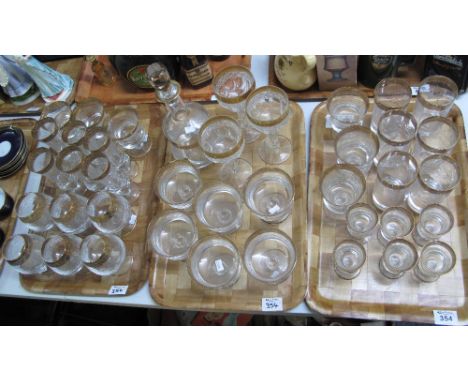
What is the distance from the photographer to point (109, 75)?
1.41 metres

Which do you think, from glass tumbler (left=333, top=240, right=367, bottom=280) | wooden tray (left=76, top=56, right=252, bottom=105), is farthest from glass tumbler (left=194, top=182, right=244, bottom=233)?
wooden tray (left=76, top=56, right=252, bottom=105)

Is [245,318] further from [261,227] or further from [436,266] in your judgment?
[436,266]

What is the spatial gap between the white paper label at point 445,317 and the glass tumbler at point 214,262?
A: 457 millimetres

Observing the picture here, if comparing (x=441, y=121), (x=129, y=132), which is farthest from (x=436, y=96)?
(x=129, y=132)

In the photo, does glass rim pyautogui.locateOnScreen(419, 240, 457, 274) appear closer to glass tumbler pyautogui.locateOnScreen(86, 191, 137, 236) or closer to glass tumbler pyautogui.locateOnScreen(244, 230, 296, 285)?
glass tumbler pyautogui.locateOnScreen(244, 230, 296, 285)

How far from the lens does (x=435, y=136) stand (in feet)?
3.48

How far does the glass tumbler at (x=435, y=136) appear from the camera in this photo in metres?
1.02

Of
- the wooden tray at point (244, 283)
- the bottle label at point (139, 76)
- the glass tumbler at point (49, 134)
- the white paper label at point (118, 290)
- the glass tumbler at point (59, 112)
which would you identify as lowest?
the white paper label at point (118, 290)

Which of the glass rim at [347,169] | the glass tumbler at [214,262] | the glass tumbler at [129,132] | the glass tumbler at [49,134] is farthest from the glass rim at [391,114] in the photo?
the glass tumbler at [49,134]

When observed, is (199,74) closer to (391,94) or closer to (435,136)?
(391,94)

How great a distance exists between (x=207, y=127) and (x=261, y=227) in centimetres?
30

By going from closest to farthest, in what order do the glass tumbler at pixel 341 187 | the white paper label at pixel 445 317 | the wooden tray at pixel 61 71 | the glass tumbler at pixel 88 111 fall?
the white paper label at pixel 445 317 → the glass tumbler at pixel 341 187 → the glass tumbler at pixel 88 111 → the wooden tray at pixel 61 71

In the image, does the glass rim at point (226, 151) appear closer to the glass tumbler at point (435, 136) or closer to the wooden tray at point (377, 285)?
the wooden tray at point (377, 285)

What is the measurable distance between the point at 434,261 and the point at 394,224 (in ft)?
0.40
